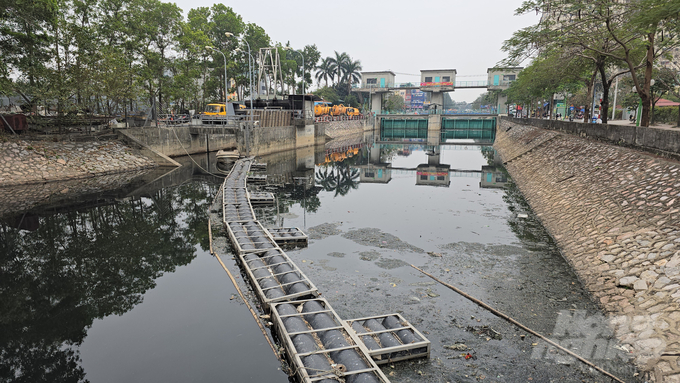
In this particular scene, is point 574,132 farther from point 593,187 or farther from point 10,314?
point 10,314

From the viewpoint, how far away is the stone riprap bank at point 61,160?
23.4 meters

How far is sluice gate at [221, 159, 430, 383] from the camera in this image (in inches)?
260

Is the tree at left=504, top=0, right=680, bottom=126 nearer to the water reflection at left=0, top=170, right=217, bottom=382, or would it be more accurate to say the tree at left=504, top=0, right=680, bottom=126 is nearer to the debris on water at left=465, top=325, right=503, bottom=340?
the debris on water at left=465, top=325, right=503, bottom=340

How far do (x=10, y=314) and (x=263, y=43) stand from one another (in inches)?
2212

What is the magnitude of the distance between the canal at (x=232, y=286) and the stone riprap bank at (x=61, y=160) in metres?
3.17

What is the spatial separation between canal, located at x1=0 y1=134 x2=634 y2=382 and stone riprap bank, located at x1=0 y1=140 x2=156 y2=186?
3.17 metres

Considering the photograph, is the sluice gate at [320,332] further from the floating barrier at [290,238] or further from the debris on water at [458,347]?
the floating barrier at [290,238]

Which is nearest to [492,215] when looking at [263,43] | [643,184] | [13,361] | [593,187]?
[593,187]

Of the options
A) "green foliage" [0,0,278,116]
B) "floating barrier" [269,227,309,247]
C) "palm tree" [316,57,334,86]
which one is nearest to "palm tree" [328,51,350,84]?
"palm tree" [316,57,334,86]

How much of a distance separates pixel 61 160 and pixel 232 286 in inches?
859

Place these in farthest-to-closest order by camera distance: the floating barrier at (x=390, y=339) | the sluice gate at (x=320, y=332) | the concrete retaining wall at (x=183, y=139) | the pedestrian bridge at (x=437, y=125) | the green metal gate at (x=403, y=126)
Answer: the green metal gate at (x=403, y=126) → the pedestrian bridge at (x=437, y=125) → the concrete retaining wall at (x=183, y=139) → the floating barrier at (x=390, y=339) → the sluice gate at (x=320, y=332)

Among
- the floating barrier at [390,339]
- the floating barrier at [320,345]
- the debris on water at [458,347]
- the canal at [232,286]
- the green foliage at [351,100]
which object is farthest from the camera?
the green foliage at [351,100]

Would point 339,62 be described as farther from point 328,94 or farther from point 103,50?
point 103,50

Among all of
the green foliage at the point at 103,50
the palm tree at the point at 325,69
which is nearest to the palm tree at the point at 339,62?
the palm tree at the point at 325,69
